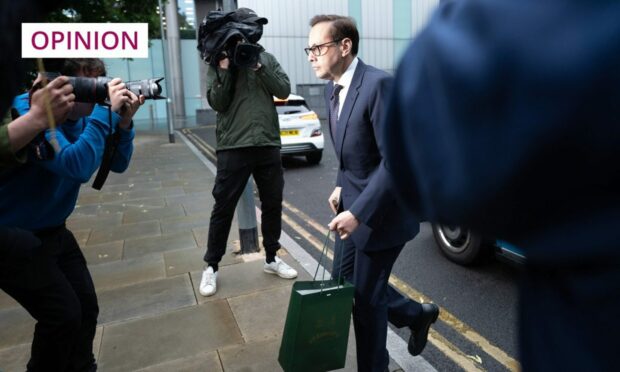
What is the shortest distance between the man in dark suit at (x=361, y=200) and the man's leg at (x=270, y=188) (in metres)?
1.35

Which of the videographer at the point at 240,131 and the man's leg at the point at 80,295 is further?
the videographer at the point at 240,131

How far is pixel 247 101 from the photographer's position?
360 cm

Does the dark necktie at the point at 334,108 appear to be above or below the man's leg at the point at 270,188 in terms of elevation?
above

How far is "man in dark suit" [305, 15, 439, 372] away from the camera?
6.73 ft

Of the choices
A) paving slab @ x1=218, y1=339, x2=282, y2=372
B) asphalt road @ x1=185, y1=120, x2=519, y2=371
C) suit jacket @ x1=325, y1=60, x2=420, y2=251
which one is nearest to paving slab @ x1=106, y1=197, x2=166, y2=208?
asphalt road @ x1=185, y1=120, x2=519, y2=371

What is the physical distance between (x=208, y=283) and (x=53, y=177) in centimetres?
189

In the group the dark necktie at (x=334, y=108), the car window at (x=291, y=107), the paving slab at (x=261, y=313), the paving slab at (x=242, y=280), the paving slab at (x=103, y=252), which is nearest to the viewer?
the dark necktie at (x=334, y=108)

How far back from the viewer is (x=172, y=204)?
707 cm

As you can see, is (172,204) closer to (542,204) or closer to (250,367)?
(250,367)

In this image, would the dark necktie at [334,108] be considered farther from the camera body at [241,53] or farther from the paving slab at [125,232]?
the paving slab at [125,232]

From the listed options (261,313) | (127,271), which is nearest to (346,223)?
(261,313)

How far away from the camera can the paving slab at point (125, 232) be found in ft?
17.9

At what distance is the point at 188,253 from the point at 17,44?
419cm

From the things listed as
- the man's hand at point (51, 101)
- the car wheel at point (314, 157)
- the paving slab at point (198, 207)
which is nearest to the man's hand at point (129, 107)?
the man's hand at point (51, 101)
